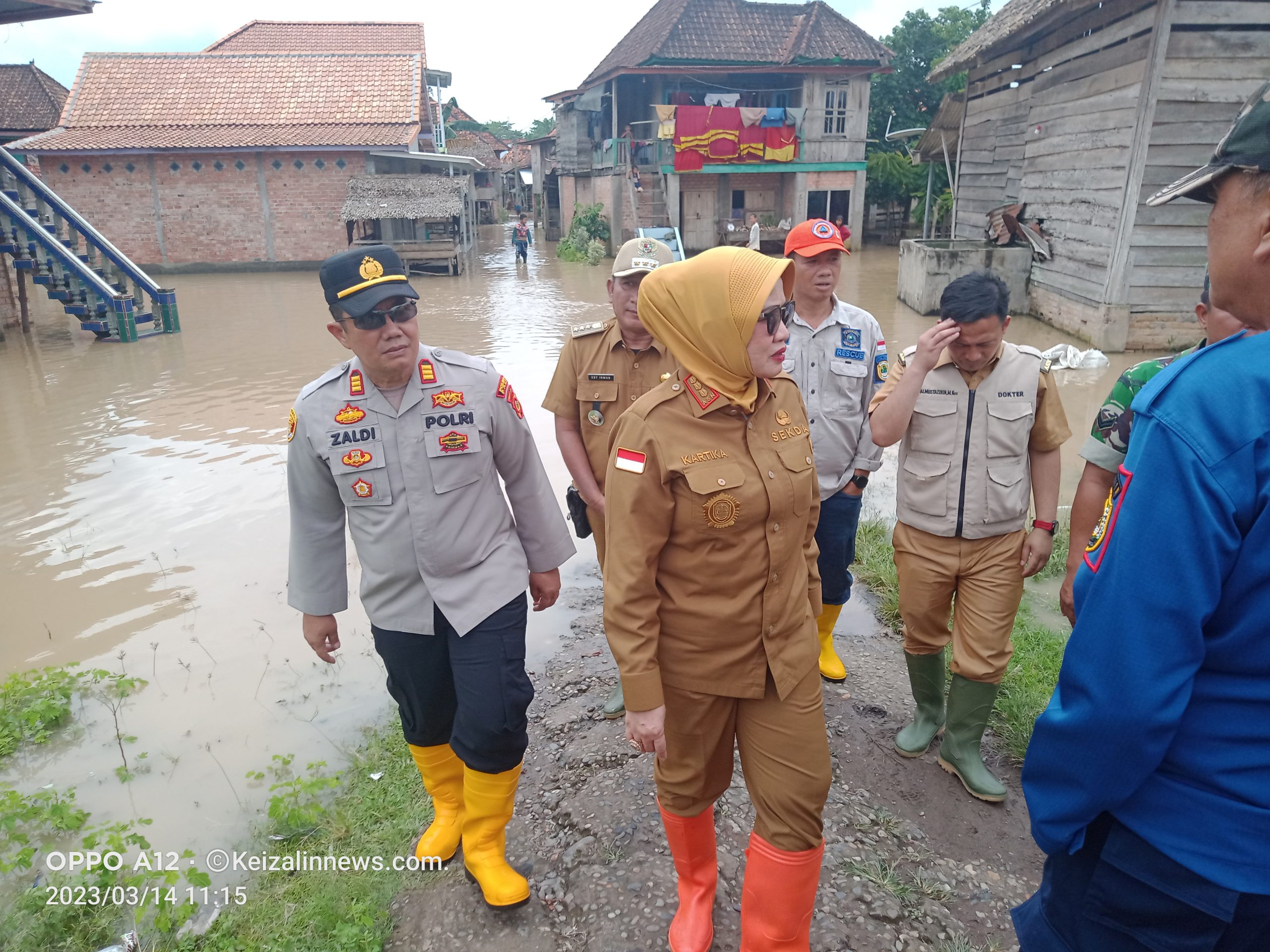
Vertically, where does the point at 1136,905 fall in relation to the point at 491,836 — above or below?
above

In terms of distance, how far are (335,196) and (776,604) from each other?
25.1 meters

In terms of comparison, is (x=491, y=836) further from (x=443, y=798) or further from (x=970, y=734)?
(x=970, y=734)

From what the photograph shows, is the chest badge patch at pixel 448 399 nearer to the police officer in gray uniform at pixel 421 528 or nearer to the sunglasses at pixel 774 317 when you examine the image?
the police officer in gray uniform at pixel 421 528

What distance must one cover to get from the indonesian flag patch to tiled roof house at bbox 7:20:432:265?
24.1 metres

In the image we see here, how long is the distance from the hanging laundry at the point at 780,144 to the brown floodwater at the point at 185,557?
12.6 meters

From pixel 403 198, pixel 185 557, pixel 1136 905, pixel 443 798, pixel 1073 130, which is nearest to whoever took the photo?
pixel 1136 905

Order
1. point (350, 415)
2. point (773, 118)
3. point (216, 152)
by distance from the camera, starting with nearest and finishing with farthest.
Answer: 1. point (350, 415)
2. point (216, 152)
3. point (773, 118)

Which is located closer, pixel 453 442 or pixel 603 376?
pixel 453 442

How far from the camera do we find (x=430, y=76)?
31750 millimetres

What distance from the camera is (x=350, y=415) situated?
2.54 m

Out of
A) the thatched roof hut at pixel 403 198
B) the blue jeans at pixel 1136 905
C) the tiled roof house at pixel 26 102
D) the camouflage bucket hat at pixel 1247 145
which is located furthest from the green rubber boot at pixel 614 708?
the tiled roof house at pixel 26 102

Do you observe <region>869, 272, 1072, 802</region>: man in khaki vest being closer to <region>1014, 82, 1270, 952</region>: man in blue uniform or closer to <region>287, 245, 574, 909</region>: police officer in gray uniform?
<region>287, 245, 574, 909</region>: police officer in gray uniform

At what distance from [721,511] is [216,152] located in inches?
1015

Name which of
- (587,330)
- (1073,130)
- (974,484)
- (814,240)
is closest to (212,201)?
(1073,130)
